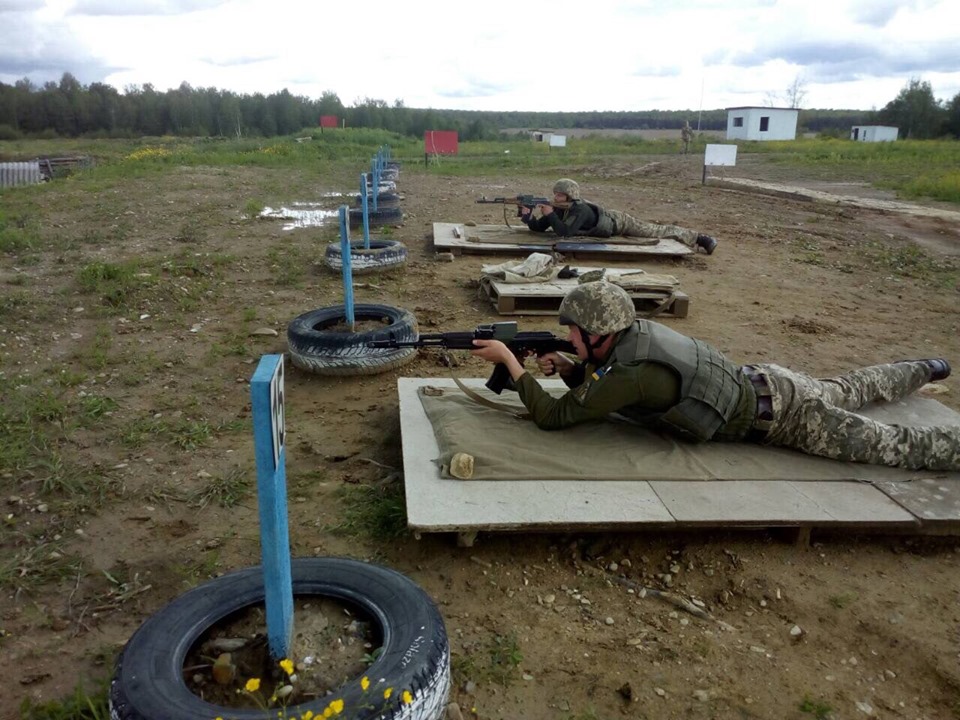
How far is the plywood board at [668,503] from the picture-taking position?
3.19 metres

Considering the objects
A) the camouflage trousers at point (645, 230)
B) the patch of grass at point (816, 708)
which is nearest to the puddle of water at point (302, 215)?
the camouflage trousers at point (645, 230)

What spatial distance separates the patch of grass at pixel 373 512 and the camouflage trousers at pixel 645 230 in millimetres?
7153

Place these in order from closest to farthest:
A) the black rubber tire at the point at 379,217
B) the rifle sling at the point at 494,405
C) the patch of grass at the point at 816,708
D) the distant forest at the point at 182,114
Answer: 1. the patch of grass at the point at 816,708
2. the rifle sling at the point at 494,405
3. the black rubber tire at the point at 379,217
4. the distant forest at the point at 182,114

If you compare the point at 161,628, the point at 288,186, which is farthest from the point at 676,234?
the point at 288,186

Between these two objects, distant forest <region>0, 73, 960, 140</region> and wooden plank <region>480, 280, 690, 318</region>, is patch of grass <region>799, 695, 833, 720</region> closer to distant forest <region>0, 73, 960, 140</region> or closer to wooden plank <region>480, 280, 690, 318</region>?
wooden plank <region>480, 280, 690, 318</region>

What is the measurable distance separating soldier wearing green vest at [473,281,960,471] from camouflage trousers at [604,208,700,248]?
6406mm

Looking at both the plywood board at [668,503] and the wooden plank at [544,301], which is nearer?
the plywood board at [668,503]

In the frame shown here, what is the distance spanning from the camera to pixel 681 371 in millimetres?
3617

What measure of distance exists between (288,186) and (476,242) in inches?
390

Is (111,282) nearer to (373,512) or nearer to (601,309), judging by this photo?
(373,512)

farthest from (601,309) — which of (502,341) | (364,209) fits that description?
(364,209)

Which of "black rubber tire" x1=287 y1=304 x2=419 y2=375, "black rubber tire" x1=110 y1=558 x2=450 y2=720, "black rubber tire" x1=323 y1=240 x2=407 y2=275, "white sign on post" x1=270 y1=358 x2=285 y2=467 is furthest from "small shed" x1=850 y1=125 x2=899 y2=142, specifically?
"white sign on post" x1=270 y1=358 x2=285 y2=467

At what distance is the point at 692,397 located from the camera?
12.0 feet

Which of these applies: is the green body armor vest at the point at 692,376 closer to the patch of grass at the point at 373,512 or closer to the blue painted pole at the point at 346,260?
the patch of grass at the point at 373,512
